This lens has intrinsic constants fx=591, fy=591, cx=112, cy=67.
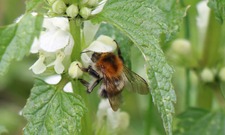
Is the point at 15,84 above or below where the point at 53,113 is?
below

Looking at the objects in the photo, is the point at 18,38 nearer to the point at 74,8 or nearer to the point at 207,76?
the point at 74,8

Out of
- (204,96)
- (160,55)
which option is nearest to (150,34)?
(160,55)

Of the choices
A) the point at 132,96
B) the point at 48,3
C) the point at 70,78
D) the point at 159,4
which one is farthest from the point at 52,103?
the point at 132,96

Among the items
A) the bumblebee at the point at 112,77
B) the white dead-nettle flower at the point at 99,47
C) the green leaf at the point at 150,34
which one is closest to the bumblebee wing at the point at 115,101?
the bumblebee at the point at 112,77

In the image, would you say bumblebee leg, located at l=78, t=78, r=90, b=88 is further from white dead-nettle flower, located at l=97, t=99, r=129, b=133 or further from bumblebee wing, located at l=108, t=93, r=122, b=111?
white dead-nettle flower, located at l=97, t=99, r=129, b=133

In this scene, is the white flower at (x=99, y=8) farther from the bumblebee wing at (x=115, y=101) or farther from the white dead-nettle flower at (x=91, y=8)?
the bumblebee wing at (x=115, y=101)

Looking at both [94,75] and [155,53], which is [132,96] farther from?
[155,53]
